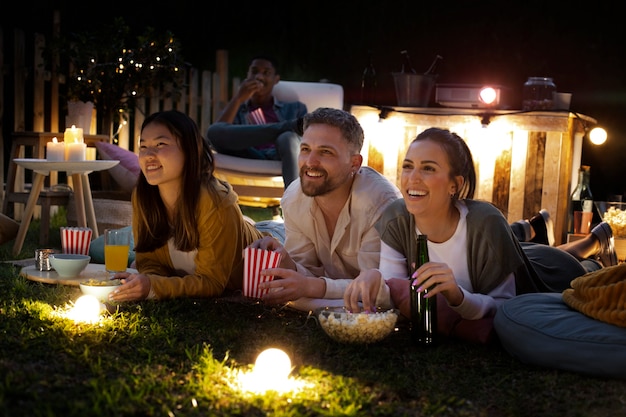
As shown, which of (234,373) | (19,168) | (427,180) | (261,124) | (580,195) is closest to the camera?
(234,373)

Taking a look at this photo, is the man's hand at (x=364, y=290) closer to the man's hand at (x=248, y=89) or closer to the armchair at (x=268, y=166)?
the armchair at (x=268, y=166)

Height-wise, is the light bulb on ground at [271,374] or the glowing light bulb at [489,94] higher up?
the glowing light bulb at [489,94]

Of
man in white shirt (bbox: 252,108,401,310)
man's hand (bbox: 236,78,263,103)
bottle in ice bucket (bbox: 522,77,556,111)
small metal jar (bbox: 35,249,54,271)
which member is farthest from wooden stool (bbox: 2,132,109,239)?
bottle in ice bucket (bbox: 522,77,556,111)

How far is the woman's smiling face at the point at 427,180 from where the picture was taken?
2.87 m

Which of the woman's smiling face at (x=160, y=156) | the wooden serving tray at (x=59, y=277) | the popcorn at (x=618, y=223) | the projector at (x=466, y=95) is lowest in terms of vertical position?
the wooden serving tray at (x=59, y=277)

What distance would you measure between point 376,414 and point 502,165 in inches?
156

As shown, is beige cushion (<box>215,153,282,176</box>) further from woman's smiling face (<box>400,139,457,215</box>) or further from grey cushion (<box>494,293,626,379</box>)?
grey cushion (<box>494,293,626,379</box>)

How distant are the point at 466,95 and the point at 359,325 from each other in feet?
12.1

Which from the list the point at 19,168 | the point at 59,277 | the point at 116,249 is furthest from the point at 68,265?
the point at 19,168

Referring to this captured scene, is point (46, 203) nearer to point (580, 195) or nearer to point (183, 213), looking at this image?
point (183, 213)

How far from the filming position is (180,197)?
3393 mm

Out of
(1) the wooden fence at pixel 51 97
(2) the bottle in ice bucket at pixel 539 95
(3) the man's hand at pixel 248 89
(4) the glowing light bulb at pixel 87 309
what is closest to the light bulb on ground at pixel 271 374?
(4) the glowing light bulb at pixel 87 309

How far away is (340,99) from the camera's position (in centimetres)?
705

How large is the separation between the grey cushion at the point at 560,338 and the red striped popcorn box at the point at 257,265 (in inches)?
36.5
